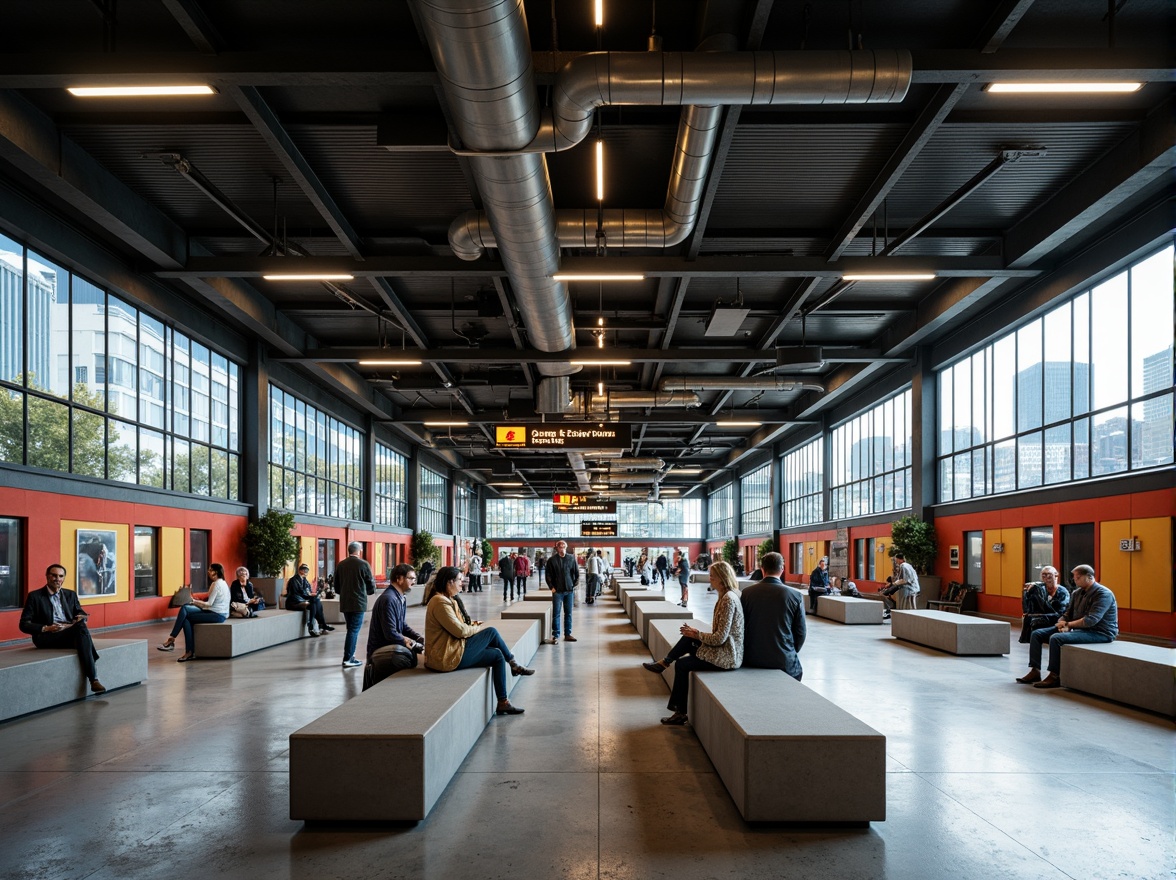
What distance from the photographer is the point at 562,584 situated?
13.9m

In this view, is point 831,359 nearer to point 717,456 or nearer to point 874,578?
point 874,578

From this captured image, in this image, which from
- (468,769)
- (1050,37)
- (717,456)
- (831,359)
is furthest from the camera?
(717,456)

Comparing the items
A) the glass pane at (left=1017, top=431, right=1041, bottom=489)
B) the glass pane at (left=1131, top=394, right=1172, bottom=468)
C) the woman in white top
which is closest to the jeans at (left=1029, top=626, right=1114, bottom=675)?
the glass pane at (left=1131, top=394, right=1172, bottom=468)

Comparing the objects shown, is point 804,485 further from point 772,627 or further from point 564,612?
point 772,627

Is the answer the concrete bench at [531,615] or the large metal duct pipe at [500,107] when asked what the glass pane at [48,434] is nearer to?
the concrete bench at [531,615]

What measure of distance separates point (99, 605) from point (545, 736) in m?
11.4

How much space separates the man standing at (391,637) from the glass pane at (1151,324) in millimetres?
11933

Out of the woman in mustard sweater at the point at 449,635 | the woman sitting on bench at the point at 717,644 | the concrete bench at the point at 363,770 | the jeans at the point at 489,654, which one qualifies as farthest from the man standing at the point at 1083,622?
the concrete bench at the point at 363,770

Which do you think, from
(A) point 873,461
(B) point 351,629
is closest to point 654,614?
(B) point 351,629

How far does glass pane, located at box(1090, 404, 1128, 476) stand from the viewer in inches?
550

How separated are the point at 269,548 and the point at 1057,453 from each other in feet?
56.7

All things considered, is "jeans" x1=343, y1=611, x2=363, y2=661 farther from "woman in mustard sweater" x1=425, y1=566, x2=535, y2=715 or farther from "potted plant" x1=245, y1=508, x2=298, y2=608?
"potted plant" x1=245, y1=508, x2=298, y2=608

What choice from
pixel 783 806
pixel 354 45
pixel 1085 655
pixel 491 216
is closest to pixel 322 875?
pixel 783 806

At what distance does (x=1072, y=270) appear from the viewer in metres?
14.6
